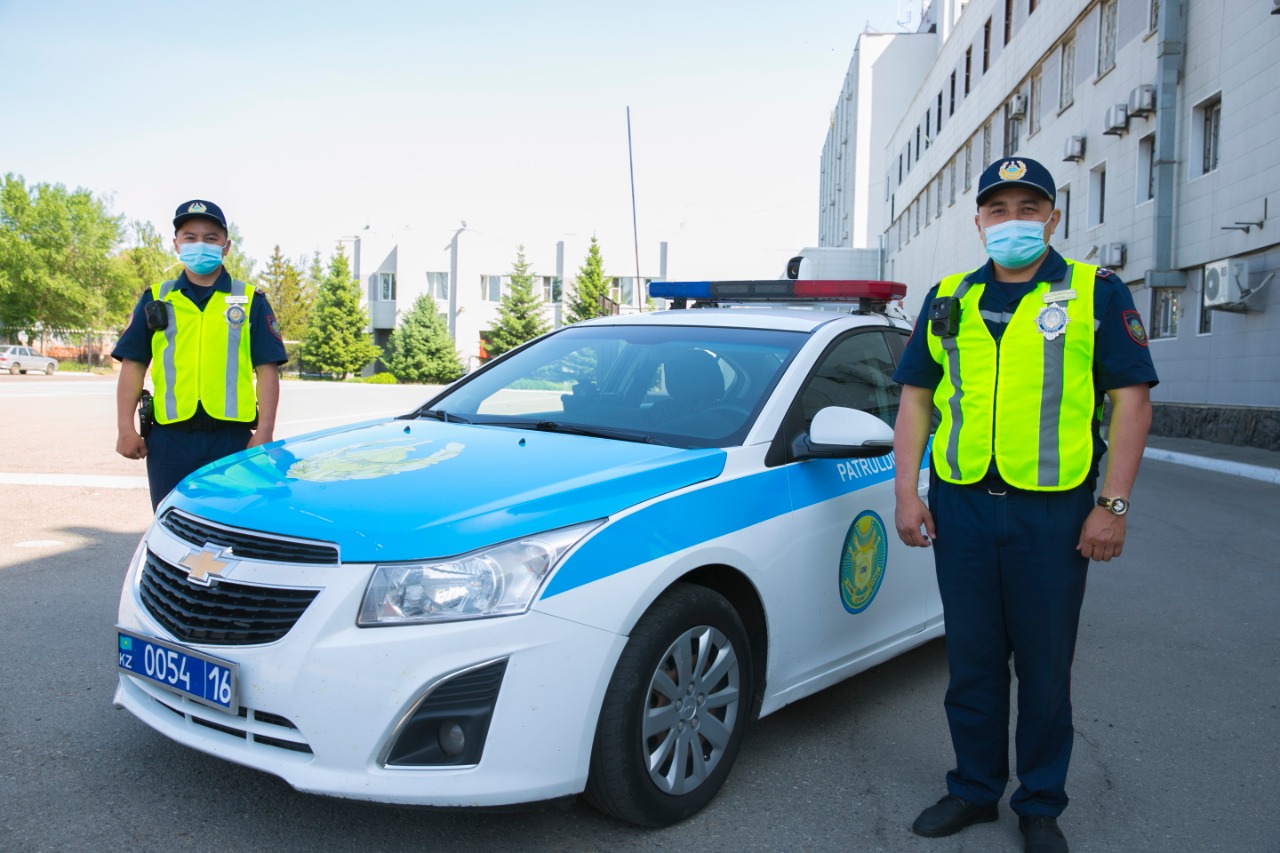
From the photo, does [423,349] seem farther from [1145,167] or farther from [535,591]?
[535,591]

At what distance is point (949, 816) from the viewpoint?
3.12 meters

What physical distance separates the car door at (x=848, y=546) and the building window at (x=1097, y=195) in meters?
21.6

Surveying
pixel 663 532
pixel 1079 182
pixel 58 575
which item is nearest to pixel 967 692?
pixel 663 532

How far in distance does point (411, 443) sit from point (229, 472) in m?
0.58

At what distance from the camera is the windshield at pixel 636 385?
3625 millimetres

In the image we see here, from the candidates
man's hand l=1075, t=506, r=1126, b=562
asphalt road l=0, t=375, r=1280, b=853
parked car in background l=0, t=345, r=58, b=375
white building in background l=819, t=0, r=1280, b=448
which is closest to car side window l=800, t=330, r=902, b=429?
man's hand l=1075, t=506, r=1126, b=562

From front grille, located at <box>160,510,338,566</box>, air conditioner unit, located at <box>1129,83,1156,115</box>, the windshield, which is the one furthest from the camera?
air conditioner unit, located at <box>1129,83,1156,115</box>

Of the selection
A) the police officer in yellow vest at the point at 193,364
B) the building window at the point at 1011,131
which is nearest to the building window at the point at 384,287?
the building window at the point at 1011,131

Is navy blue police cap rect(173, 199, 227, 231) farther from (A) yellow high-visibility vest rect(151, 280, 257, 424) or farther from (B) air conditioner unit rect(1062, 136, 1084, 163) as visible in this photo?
(B) air conditioner unit rect(1062, 136, 1084, 163)

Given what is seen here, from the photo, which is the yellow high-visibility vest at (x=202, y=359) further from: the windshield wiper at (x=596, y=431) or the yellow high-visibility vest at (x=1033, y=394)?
the yellow high-visibility vest at (x=1033, y=394)

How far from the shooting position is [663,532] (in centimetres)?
289

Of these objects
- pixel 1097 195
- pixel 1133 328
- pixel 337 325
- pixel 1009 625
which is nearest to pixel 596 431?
pixel 1009 625

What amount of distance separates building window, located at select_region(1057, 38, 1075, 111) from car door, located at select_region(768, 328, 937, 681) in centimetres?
2367

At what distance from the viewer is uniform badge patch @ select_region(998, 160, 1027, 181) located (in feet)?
10.3
